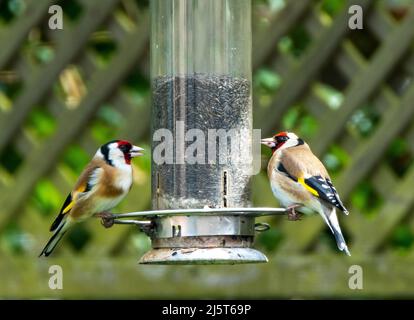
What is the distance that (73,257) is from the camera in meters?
6.08

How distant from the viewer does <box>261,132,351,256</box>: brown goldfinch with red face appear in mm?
4863

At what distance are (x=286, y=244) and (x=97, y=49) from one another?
0.99 m

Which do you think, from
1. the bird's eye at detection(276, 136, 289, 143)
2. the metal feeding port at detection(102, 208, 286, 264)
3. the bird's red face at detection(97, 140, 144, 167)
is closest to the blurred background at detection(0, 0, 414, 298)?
the bird's eye at detection(276, 136, 289, 143)

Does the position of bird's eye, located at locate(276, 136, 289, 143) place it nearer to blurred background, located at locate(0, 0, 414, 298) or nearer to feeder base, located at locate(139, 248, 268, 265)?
feeder base, located at locate(139, 248, 268, 265)

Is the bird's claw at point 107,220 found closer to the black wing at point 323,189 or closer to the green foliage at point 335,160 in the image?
the black wing at point 323,189

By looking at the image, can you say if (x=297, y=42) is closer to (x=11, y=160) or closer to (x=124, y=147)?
(x=11, y=160)

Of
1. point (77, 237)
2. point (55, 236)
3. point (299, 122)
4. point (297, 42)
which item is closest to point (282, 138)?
point (55, 236)

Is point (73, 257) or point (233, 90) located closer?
point (233, 90)

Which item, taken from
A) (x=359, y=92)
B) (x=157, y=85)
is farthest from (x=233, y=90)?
(x=359, y=92)

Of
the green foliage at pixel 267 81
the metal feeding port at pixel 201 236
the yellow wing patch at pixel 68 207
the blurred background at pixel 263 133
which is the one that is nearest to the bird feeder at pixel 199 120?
the metal feeding port at pixel 201 236

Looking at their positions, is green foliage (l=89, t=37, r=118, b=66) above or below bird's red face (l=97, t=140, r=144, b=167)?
above

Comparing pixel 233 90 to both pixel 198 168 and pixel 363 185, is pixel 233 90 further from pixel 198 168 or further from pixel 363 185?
pixel 363 185

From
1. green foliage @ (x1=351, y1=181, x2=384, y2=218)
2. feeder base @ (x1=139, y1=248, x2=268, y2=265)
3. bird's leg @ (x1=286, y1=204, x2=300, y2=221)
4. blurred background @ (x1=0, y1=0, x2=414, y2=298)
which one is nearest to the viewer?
feeder base @ (x1=139, y1=248, x2=268, y2=265)

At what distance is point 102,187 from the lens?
495 centimetres
